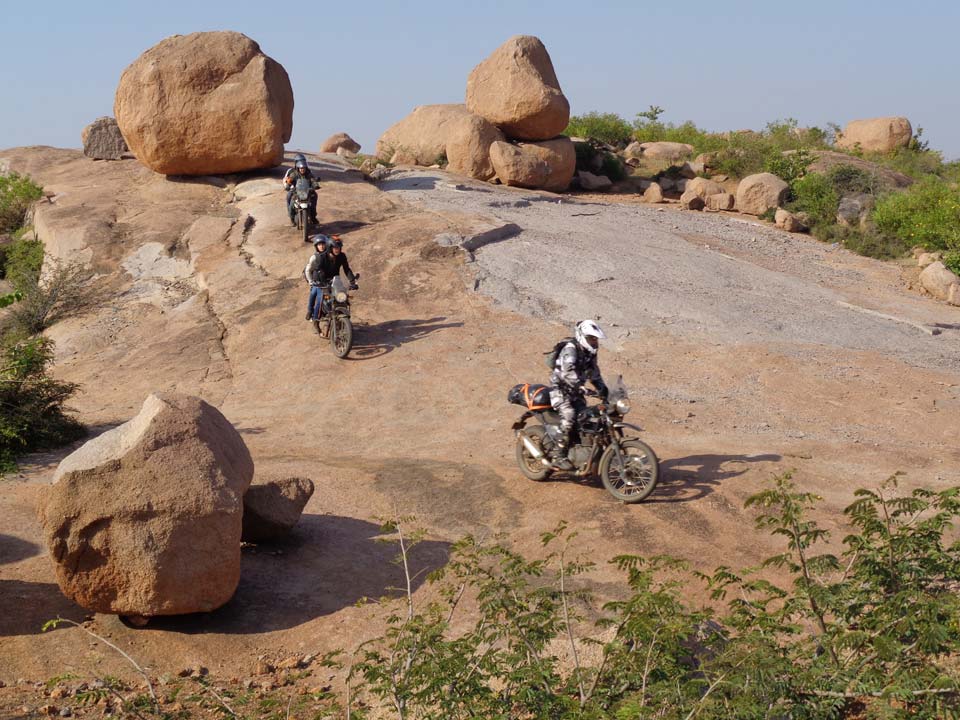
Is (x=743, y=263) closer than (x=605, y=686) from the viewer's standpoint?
No

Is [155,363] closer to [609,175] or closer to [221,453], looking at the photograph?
[221,453]

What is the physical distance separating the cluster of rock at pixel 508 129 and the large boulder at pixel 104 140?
25.0 feet

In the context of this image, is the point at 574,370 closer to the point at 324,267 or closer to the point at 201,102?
the point at 324,267

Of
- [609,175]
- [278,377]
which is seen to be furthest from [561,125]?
[278,377]

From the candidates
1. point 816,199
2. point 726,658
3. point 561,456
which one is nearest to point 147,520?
point 726,658

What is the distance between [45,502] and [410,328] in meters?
8.29

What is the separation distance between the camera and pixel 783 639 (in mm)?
6090

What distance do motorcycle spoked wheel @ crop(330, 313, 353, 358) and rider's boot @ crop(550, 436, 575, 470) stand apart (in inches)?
197

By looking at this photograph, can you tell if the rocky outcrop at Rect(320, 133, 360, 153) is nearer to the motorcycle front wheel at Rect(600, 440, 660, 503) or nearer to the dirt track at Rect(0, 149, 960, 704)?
the dirt track at Rect(0, 149, 960, 704)

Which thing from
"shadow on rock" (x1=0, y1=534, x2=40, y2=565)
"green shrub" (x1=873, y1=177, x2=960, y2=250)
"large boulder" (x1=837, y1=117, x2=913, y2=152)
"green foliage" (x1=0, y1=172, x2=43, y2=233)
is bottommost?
"shadow on rock" (x1=0, y1=534, x2=40, y2=565)

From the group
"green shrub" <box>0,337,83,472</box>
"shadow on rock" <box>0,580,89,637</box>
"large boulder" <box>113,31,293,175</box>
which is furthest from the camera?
"large boulder" <box>113,31,293,175</box>

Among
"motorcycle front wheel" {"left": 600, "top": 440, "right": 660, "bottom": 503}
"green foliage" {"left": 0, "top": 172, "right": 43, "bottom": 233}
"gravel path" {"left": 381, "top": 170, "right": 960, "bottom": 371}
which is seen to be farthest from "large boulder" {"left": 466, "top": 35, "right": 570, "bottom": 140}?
"motorcycle front wheel" {"left": 600, "top": 440, "right": 660, "bottom": 503}

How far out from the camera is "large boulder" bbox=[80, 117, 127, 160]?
24000mm

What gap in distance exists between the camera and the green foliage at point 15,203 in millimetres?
20906
